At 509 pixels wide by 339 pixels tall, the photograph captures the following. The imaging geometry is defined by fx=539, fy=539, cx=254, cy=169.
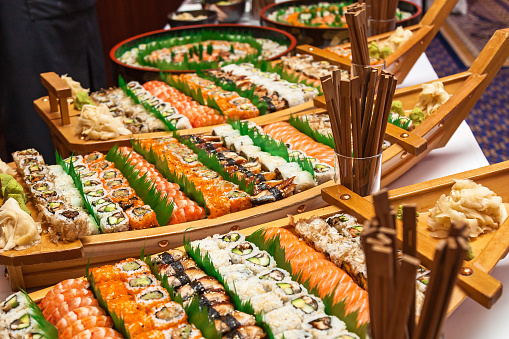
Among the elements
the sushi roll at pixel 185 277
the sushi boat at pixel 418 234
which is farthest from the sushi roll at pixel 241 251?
the sushi roll at pixel 185 277

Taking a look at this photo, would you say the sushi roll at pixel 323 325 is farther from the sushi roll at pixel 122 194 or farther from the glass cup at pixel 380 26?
the glass cup at pixel 380 26

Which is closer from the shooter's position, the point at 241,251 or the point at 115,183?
the point at 241,251

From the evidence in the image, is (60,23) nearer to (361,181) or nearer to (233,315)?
(361,181)

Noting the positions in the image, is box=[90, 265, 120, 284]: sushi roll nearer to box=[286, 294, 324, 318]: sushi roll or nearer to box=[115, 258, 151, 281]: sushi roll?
box=[115, 258, 151, 281]: sushi roll

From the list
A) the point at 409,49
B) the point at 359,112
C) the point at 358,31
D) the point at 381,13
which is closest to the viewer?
the point at 359,112

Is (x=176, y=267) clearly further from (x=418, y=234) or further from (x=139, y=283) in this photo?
(x=418, y=234)

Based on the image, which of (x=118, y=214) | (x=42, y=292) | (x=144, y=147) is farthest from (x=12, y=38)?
(x=42, y=292)

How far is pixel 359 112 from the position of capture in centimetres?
179

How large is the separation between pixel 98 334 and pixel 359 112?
105 centimetres

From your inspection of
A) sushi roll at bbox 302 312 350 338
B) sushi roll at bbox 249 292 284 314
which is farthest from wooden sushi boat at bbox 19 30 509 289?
sushi roll at bbox 302 312 350 338

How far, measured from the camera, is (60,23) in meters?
4.09

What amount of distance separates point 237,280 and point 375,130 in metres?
0.68

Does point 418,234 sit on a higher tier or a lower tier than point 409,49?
lower

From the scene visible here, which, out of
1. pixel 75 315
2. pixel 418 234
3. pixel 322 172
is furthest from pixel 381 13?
pixel 75 315
